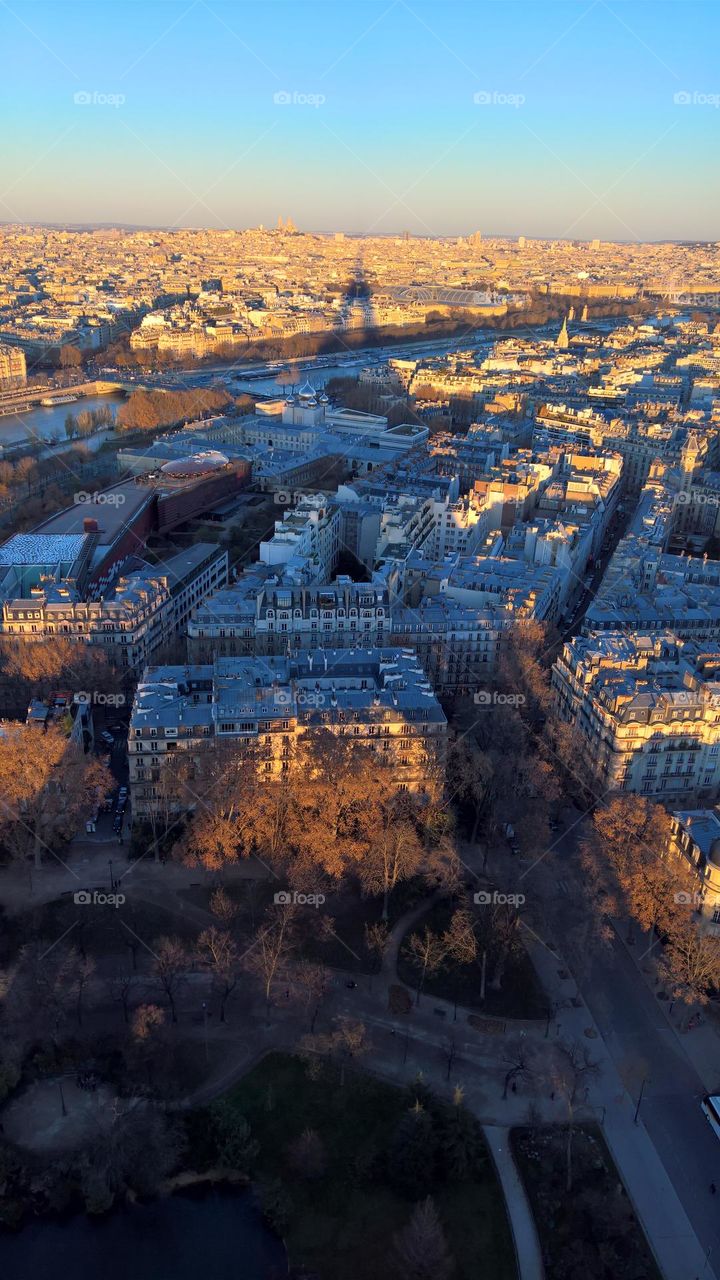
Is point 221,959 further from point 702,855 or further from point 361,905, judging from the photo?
point 702,855

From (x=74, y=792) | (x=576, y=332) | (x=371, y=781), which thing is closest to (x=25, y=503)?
(x=74, y=792)

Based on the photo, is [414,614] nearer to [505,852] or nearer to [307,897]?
[505,852]

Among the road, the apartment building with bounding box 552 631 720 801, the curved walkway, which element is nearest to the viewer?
the road

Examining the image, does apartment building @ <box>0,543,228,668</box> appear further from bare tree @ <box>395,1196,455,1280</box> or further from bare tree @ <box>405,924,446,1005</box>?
bare tree @ <box>395,1196,455,1280</box>

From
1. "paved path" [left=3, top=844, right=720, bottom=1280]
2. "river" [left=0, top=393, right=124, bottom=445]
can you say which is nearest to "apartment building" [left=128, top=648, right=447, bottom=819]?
"paved path" [left=3, top=844, right=720, bottom=1280]

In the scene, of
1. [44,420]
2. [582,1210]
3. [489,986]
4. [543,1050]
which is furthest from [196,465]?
[582,1210]

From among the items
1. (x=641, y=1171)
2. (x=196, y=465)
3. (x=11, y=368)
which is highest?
(x=11, y=368)
